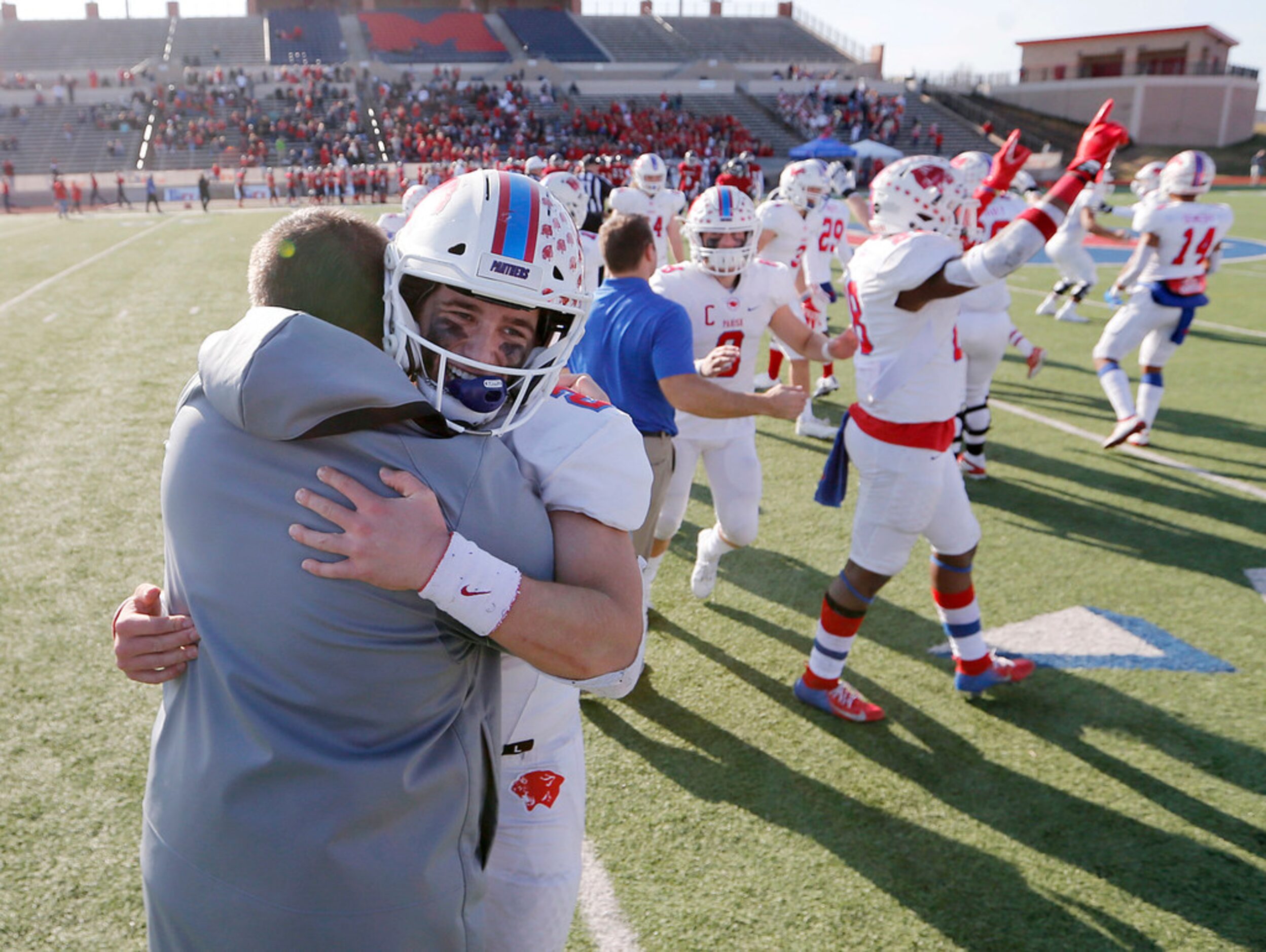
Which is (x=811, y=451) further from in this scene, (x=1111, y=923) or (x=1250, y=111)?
(x=1250, y=111)

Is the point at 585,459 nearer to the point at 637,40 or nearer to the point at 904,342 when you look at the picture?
the point at 904,342

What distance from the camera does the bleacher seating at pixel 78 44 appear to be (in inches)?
1939

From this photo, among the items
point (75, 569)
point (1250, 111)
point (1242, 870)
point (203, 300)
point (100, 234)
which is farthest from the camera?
point (1250, 111)

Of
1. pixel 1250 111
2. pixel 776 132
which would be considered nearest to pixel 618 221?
pixel 776 132

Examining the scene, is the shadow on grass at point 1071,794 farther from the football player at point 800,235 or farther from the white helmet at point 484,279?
the football player at point 800,235

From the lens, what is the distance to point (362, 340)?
1.42 metres

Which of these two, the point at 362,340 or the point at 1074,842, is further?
the point at 1074,842

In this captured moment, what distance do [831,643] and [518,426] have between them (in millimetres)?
2962

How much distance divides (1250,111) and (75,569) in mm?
63670

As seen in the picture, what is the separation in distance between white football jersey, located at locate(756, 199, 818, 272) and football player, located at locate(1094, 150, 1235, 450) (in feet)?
9.64

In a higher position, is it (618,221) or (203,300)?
(618,221)

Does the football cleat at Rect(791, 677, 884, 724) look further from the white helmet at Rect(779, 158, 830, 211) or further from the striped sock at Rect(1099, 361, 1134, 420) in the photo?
the white helmet at Rect(779, 158, 830, 211)

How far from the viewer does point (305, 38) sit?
5084 centimetres

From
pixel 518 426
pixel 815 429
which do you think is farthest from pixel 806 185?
pixel 518 426
